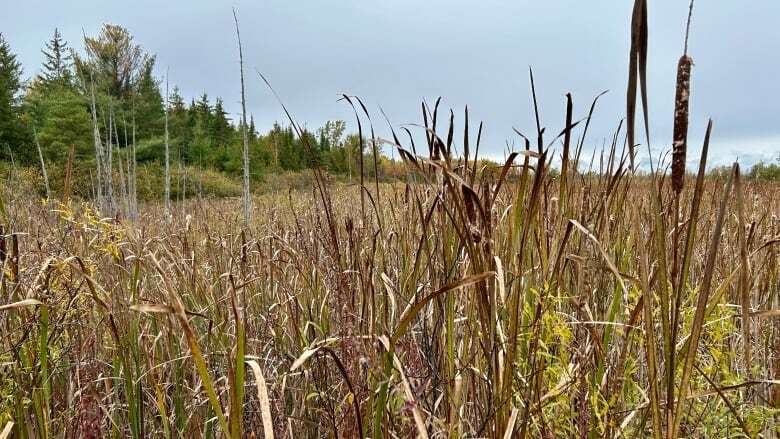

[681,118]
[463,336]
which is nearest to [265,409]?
[681,118]

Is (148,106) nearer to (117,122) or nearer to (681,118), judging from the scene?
(117,122)

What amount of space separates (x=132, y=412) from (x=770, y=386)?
156 cm

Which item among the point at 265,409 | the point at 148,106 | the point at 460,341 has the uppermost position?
the point at 148,106

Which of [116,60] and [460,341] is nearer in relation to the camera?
[460,341]

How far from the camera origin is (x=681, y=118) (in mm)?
483

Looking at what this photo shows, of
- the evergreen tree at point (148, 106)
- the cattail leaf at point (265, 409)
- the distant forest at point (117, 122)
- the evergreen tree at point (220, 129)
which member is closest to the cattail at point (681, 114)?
the cattail leaf at point (265, 409)

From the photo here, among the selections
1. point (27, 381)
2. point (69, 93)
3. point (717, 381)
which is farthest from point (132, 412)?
point (69, 93)

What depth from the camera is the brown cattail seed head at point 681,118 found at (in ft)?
1.54

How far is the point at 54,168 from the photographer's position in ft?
60.9

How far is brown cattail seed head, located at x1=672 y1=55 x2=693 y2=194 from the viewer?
18.5 inches

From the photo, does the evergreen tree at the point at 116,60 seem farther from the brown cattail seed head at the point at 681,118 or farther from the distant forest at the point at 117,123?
the brown cattail seed head at the point at 681,118

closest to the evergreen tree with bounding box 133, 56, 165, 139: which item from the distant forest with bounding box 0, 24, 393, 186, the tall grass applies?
the distant forest with bounding box 0, 24, 393, 186

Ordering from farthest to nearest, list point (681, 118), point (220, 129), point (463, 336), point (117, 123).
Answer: point (220, 129) → point (117, 123) → point (463, 336) → point (681, 118)

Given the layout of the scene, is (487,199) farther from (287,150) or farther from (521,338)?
(287,150)
